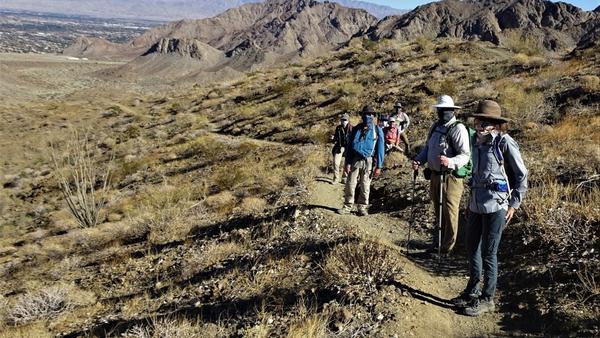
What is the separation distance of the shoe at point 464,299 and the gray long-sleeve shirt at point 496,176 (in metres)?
0.97

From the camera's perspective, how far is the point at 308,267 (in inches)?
271

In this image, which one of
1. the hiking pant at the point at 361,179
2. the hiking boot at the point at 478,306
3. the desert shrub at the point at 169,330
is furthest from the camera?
the hiking pant at the point at 361,179

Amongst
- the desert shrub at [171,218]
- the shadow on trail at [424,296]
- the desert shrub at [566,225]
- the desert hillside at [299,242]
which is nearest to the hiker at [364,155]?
the desert hillside at [299,242]

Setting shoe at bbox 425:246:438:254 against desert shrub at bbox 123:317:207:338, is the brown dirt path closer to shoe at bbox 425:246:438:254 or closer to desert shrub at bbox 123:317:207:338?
shoe at bbox 425:246:438:254

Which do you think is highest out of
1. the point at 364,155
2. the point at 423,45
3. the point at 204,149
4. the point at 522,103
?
the point at 423,45

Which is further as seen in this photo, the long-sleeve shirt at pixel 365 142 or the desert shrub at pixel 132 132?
the desert shrub at pixel 132 132

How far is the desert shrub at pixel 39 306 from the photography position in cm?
708

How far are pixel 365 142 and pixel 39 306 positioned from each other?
5.50m

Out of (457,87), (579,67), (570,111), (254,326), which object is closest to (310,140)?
(457,87)

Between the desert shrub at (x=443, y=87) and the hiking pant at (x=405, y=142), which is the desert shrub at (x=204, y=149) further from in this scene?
the desert shrub at (x=443, y=87)

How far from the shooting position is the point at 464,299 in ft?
17.6

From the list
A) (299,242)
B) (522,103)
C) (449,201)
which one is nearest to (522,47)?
(522,103)

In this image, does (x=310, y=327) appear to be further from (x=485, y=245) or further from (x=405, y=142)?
(x=405, y=142)

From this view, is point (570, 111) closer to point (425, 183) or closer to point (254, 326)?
point (425, 183)
